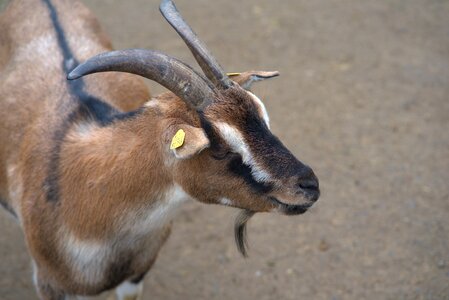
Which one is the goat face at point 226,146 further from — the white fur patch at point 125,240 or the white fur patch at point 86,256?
the white fur patch at point 86,256

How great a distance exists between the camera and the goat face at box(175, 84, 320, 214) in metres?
3.61

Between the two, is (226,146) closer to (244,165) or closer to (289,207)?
(244,165)

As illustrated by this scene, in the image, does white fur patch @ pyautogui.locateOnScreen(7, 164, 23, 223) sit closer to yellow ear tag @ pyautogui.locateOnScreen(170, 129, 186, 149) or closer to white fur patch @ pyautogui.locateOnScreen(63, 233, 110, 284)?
white fur patch @ pyautogui.locateOnScreen(63, 233, 110, 284)

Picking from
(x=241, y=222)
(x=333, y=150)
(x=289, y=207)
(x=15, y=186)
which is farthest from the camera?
(x=333, y=150)

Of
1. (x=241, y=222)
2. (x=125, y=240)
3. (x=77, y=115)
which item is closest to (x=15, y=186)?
(x=77, y=115)

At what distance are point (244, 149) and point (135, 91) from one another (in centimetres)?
166

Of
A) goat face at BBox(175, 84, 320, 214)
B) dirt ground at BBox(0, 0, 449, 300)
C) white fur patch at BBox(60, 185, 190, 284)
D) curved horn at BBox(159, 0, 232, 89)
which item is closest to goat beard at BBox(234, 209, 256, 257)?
goat face at BBox(175, 84, 320, 214)

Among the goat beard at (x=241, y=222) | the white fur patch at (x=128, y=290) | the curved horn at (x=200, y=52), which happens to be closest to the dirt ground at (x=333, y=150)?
the white fur patch at (x=128, y=290)

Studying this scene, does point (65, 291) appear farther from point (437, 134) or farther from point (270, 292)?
point (437, 134)

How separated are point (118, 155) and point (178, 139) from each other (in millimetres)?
626

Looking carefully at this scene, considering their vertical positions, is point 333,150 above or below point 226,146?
below

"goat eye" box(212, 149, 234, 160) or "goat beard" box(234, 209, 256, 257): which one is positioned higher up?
"goat eye" box(212, 149, 234, 160)

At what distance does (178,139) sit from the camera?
136 inches

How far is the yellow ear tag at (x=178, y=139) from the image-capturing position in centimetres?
344
